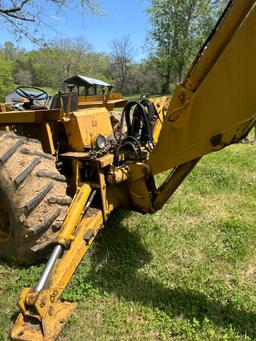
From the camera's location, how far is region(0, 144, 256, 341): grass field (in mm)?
2938

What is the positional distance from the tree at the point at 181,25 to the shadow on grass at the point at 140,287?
35397 millimetres

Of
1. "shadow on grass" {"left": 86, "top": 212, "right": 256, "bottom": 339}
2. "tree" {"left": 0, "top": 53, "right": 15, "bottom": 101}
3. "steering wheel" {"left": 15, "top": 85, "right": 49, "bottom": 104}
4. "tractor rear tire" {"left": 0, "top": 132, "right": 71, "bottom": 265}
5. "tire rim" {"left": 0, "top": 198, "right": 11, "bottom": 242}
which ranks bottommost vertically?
"tree" {"left": 0, "top": 53, "right": 15, "bottom": 101}

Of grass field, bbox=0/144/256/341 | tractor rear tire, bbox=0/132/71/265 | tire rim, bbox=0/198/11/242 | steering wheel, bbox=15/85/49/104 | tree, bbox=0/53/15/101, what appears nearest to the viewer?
grass field, bbox=0/144/256/341

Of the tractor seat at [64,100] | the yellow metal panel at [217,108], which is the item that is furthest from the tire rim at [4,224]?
the yellow metal panel at [217,108]

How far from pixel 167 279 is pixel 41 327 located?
138cm

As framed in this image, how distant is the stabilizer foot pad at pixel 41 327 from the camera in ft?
8.07

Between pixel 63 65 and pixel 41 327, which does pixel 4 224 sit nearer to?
pixel 41 327

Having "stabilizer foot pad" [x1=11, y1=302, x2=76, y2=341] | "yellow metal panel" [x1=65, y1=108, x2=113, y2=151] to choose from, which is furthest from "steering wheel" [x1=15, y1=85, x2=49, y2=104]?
"stabilizer foot pad" [x1=11, y1=302, x2=76, y2=341]

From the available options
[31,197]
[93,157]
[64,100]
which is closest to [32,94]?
[64,100]

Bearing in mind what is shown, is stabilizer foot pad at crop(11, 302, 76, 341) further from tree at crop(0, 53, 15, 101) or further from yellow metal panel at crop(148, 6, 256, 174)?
tree at crop(0, 53, 15, 101)

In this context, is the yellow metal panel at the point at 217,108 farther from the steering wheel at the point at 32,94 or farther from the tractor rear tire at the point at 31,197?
the steering wheel at the point at 32,94

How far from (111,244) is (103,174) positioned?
0.84m

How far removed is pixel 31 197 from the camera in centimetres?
→ 317

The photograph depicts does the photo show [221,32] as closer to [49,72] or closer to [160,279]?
[160,279]
